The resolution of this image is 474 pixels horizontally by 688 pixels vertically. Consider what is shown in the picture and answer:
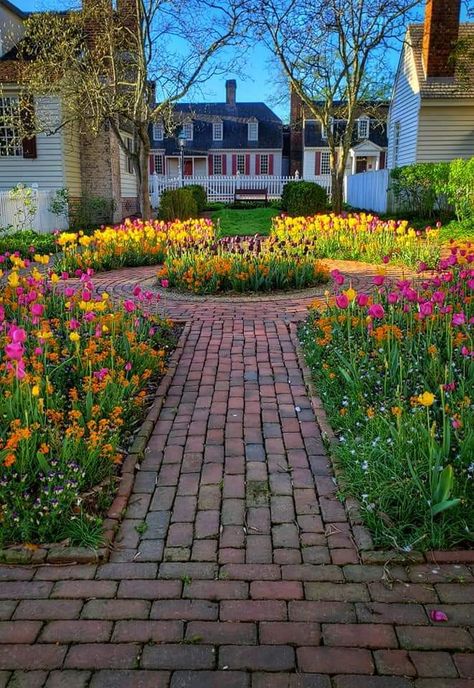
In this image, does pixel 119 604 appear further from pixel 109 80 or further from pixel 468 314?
pixel 109 80

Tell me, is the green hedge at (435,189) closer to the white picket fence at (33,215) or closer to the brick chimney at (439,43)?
the brick chimney at (439,43)

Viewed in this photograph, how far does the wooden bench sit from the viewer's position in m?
31.3

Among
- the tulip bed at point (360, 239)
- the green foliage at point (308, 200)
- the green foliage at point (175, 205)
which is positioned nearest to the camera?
the tulip bed at point (360, 239)

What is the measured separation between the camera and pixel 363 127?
151 ft

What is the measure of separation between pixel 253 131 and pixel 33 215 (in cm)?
3390

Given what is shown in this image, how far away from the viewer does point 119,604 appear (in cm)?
242

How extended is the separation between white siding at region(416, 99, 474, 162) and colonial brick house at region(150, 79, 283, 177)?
27.2 metres

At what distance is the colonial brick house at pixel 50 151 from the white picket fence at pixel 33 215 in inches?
52.1

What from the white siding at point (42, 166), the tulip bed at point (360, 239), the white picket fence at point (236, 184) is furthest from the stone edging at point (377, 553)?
the white picket fence at point (236, 184)

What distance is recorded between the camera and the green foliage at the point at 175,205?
702 inches

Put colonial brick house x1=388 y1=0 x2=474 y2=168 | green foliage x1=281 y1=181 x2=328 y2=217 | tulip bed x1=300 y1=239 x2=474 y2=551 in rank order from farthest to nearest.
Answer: colonial brick house x1=388 y1=0 x2=474 y2=168 → green foliage x1=281 y1=181 x2=328 y2=217 → tulip bed x1=300 y1=239 x2=474 y2=551

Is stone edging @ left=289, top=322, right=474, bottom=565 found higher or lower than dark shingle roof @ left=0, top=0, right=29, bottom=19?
lower

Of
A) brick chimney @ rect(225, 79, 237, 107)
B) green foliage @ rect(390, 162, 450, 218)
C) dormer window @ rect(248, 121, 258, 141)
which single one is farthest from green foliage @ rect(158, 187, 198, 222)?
brick chimney @ rect(225, 79, 237, 107)

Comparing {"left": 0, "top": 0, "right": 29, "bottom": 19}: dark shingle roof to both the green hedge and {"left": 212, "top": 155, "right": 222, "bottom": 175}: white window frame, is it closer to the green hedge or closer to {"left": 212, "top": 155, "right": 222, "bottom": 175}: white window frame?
the green hedge
